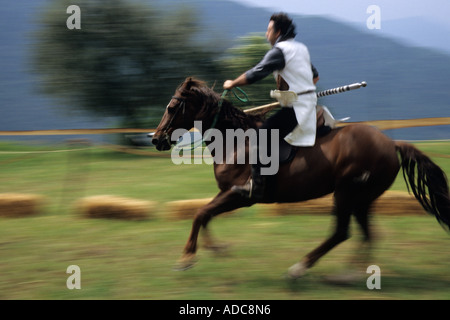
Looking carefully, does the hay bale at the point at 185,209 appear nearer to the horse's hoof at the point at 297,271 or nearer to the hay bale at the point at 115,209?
the hay bale at the point at 115,209

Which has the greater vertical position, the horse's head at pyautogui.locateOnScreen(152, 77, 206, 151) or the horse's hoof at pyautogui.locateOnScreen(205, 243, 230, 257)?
the horse's head at pyautogui.locateOnScreen(152, 77, 206, 151)

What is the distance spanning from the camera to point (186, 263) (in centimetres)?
569

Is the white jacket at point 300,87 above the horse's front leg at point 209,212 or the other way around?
above

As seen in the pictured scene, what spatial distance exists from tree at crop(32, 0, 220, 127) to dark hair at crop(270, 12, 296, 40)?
1753cm

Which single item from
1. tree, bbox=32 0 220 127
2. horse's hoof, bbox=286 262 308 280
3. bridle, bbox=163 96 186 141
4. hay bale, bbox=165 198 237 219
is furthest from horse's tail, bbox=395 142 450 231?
tree, bbox=32 0 220 127

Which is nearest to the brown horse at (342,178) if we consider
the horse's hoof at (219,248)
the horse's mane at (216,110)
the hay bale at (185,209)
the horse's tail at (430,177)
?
the horse's tail at (430,177)

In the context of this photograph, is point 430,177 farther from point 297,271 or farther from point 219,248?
point 219,248

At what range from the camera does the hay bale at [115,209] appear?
836 centimetres

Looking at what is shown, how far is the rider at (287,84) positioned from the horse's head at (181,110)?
488 mm

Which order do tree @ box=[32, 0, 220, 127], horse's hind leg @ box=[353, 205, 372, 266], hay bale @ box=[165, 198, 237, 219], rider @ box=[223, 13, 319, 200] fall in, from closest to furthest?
rider @ box=[223, 13, 319, 200] < horse's hind leg @ box=[353, 205, 372, 266] < hay bale @ box=[165, 198, 237, 219] < tree @ box=[32, 0, 220, 127]

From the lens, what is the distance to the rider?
543cm

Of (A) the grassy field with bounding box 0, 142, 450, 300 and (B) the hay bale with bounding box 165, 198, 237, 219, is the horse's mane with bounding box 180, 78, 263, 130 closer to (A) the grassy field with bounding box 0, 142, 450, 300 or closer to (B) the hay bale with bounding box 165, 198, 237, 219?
(A) the grassy field with bounding box 0, 142, 450, 300

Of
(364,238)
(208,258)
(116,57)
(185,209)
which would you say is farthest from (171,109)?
(116,57)

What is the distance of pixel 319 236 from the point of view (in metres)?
7.25
